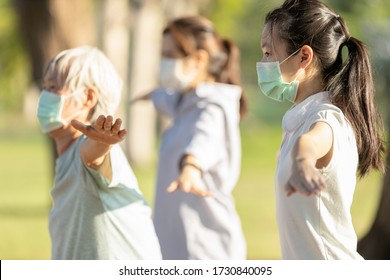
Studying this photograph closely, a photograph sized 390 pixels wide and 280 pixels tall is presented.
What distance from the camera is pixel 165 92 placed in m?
7.20

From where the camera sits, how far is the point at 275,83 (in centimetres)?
443

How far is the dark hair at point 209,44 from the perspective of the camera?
23.0ft

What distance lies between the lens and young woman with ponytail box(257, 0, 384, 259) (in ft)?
13.5

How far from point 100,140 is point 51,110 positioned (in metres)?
0.86

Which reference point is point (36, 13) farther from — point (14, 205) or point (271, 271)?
point (271, 271)

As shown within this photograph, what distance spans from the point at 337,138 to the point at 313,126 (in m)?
0.11

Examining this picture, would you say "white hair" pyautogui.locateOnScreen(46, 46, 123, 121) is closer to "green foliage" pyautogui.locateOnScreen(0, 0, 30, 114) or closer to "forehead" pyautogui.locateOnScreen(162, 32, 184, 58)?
"forehead" pyautogui.locateOnScreen(162, 32, 184, 58)

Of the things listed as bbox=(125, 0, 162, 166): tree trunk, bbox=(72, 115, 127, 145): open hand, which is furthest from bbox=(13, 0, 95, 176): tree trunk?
bbox=(125, 0, 162, 166): tree trunk

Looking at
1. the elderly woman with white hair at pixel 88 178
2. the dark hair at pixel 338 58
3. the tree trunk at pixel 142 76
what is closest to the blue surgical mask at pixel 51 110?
the elderly woman with white hair at pixel 88 178

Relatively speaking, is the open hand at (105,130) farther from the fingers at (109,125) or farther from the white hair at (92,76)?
the white hair at (92,76)

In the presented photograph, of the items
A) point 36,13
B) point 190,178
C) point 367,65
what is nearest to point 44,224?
point 36,13

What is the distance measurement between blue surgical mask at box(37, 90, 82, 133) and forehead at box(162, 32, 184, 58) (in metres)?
1.94

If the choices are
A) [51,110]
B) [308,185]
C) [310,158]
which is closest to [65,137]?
[51,110]

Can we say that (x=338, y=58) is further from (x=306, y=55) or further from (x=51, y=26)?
(x=51, y=26)
